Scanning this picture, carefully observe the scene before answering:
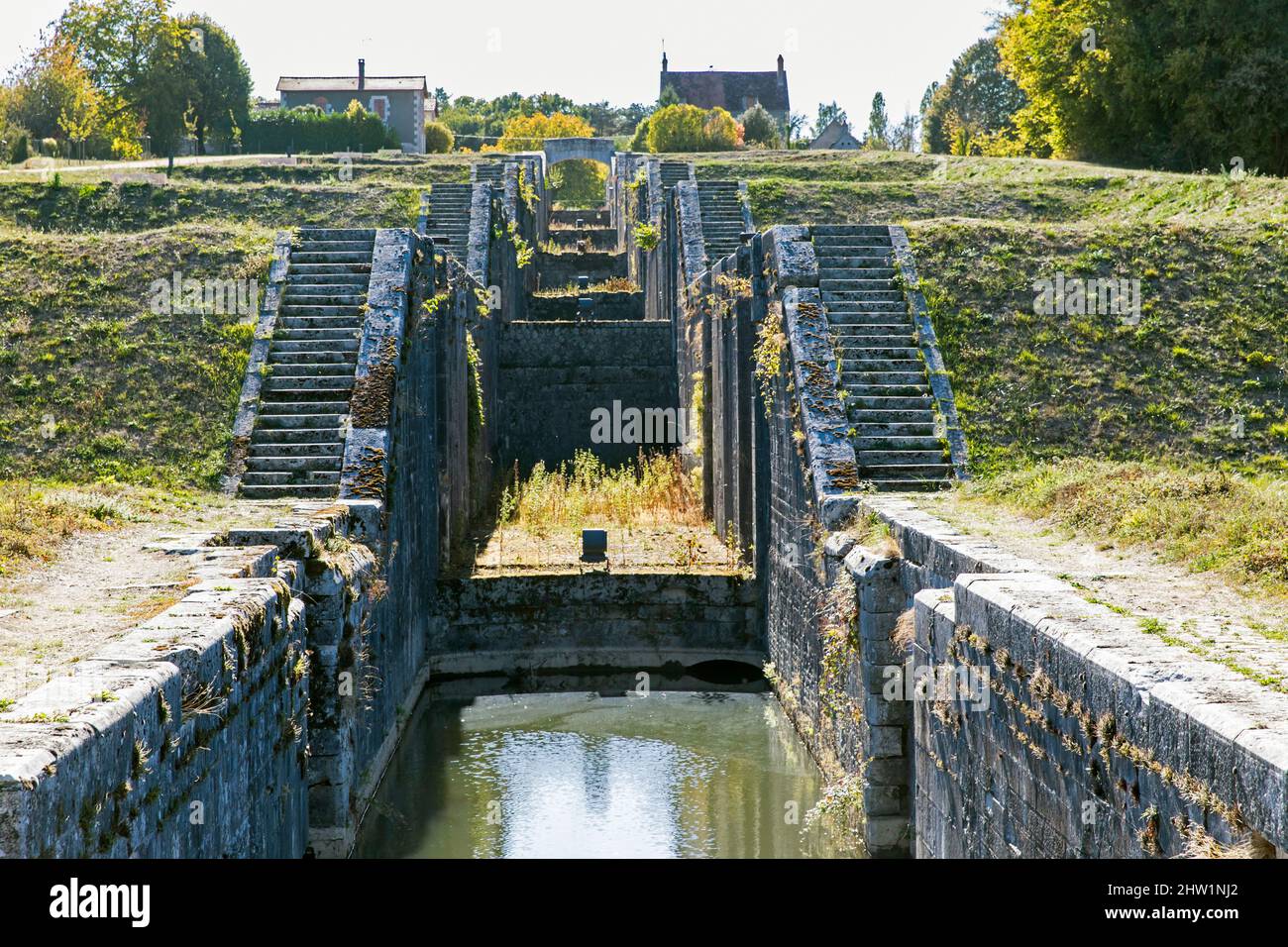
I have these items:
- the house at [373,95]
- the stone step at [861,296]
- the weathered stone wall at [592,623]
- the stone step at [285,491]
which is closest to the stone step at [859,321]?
the stone step at [861,296]

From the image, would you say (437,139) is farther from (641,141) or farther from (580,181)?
(641,141)

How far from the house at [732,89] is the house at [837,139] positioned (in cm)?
630

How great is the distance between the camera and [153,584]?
9.24 m

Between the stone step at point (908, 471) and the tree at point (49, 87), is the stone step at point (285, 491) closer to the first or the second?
the stone step at point (908, 471)

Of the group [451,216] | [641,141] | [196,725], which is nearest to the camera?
[196,725]

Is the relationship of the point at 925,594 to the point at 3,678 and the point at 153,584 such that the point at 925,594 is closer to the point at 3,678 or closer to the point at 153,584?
the point at 153,584

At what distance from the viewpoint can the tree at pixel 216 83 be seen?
54000 mm

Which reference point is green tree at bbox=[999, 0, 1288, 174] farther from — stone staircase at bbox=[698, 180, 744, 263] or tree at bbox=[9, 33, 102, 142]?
tree at bbox=[9, 33, 102, 142]

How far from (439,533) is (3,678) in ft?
36.9

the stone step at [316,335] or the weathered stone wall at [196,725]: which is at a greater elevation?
the stone step at [316,335]

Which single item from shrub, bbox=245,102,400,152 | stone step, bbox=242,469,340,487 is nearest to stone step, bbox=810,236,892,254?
stone step, bbox=242,469,340,487

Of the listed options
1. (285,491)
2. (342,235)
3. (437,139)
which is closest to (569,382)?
(342,235)

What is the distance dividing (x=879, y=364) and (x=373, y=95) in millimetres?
59285

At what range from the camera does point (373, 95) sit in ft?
231
